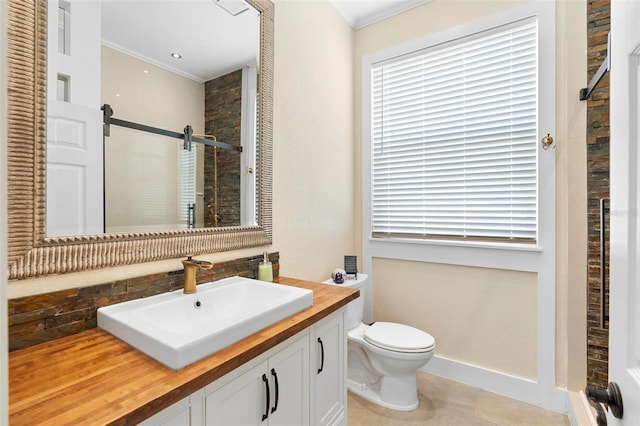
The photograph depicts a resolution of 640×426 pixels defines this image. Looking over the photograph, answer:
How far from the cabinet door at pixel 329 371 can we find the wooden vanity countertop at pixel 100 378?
1.08ft

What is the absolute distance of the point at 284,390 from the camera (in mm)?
1076

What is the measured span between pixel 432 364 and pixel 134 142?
2351 millimetres

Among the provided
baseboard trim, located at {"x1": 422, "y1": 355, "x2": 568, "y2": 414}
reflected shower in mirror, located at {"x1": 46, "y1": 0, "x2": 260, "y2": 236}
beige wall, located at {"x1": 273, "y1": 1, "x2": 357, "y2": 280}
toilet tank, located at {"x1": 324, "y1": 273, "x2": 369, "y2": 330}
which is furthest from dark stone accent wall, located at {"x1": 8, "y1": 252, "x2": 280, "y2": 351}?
baseboard trim, located at {"x1": 422, "y1": 355, "x2": 568, "y2": 414}

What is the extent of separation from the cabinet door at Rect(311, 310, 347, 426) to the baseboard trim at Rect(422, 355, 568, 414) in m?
→ 1.12

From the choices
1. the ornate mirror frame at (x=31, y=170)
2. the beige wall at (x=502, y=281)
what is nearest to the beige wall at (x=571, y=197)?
the beige wall at (x=502, y=281)

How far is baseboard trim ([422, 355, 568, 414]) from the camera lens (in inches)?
75.1

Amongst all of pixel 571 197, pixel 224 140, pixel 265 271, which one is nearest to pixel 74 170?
pixel 224 140

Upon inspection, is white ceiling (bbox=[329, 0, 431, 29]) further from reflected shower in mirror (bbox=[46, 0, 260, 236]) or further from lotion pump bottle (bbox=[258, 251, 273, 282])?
lotion pump bottle (bbox=[258, 251, 273, 282])

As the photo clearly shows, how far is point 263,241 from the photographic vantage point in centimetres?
171

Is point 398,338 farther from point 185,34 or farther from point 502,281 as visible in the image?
point 185,34

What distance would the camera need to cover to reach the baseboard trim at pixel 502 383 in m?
1.91

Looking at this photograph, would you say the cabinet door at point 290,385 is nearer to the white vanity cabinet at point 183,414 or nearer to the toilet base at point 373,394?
the white vanity cabinet at point 183,414

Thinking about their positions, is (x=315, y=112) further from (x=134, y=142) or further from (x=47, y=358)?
(x=47, y=358)

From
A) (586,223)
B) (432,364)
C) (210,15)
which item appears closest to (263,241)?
(210,15)
